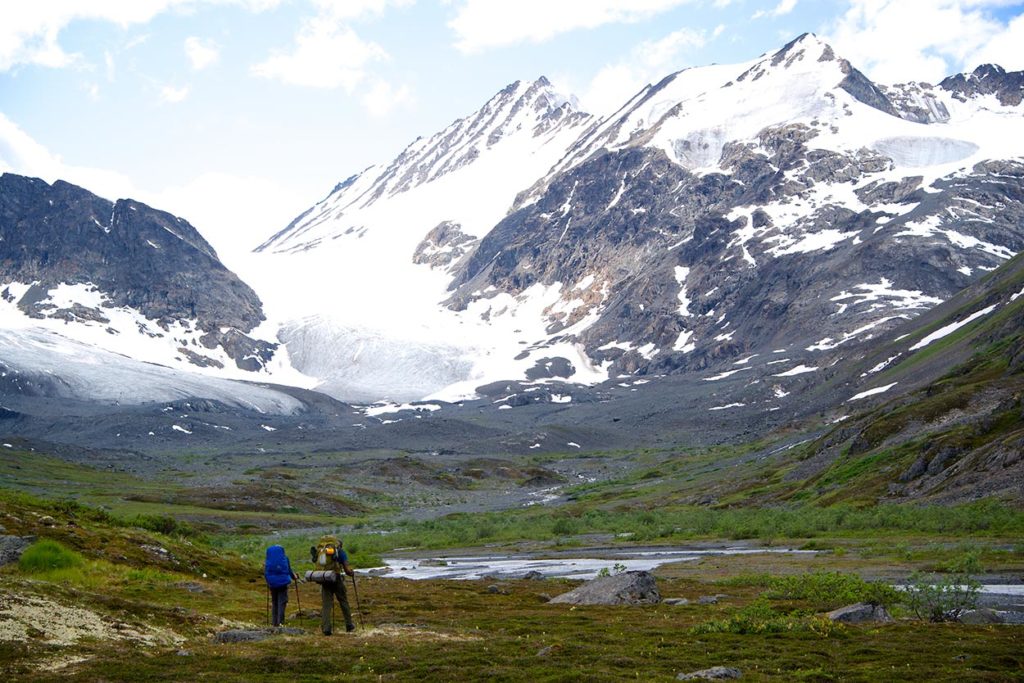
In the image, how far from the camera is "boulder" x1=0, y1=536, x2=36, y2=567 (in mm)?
28562

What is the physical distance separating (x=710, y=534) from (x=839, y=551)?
885 inches

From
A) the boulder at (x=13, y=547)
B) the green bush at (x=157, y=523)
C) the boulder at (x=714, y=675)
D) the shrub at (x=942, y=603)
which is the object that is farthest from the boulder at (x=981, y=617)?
the green bush at (x=157, y=523)

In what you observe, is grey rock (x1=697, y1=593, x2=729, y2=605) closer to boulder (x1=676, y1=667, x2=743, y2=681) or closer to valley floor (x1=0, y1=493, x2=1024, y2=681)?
valley floor (x1=0, y1=493, x2=1024, y2=681)

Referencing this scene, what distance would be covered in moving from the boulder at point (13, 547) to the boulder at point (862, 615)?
23323mm

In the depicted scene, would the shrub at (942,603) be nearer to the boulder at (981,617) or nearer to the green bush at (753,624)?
the boulder at (981,617)

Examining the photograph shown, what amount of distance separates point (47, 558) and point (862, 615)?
23.2 m

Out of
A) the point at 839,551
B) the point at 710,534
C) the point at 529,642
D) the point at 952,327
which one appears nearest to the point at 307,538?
the point at 710,534

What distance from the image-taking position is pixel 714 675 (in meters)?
17.8

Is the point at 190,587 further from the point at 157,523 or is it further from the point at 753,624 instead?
the point at 157,523

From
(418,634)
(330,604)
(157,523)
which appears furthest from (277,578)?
(157,523)

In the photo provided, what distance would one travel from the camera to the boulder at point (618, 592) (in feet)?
108

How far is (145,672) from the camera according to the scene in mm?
17594

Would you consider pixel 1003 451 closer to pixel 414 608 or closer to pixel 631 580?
pixel 631 580

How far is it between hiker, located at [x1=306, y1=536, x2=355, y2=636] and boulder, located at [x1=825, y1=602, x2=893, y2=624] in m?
12.6
